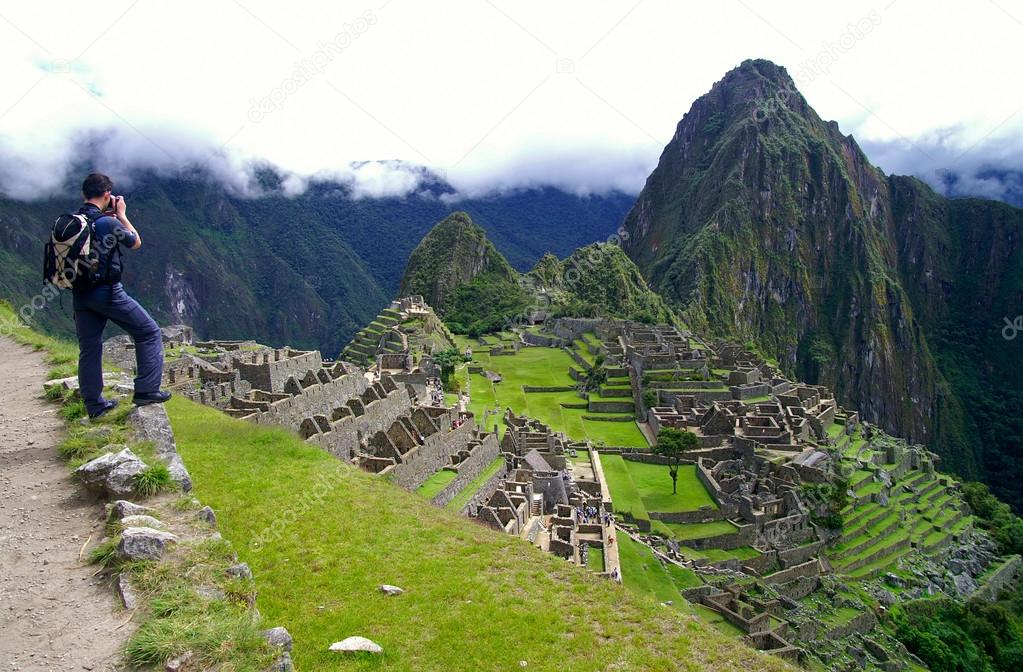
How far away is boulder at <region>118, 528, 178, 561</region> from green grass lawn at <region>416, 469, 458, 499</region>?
1152 cm

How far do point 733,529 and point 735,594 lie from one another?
18.1 ft

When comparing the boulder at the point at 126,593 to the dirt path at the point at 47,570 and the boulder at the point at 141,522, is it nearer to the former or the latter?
the dirt path at the point at 47,570

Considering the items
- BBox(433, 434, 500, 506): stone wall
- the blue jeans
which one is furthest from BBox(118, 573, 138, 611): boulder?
BBox(433, 434, 500, 506): stone wall

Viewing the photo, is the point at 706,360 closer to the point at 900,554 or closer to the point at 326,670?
the point at 900,554

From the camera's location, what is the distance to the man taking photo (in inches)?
279

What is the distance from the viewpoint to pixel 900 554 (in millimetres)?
30672

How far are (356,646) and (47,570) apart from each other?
2.52 metres

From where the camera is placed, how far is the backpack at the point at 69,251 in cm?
681

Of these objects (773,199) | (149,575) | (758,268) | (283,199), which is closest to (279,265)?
(283,199)

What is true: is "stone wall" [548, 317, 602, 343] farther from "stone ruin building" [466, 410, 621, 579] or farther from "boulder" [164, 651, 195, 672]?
"boulder" [164, 651, 195, 672]

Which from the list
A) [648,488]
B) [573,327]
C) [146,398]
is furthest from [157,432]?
[573,327]

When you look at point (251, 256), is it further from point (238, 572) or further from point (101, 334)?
point (238, 572)

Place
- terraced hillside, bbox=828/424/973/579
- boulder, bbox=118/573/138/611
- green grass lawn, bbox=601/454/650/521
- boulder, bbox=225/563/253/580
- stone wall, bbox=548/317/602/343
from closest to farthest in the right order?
boulder, bbox=118/573/138/611, boulder, bbox=225/563/253/580, green grass lawn, bbox=601/454/650/521, terraced hillside, bbox=828/424/973/579, stone wall, bbox=548/317/602/343

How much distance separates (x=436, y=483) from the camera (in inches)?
727
